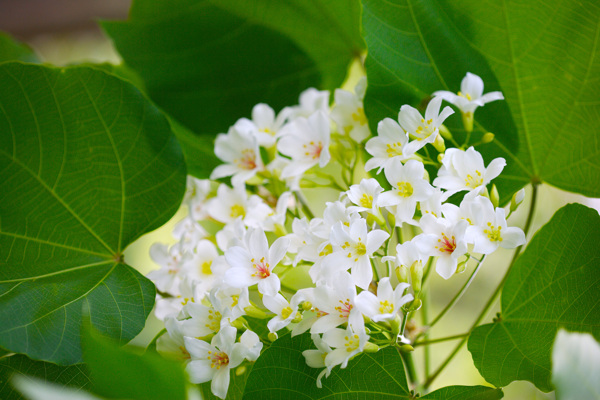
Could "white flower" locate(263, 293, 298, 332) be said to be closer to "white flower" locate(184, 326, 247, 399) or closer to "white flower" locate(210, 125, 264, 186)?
"white flower" locate(184, 326, 247, 399)

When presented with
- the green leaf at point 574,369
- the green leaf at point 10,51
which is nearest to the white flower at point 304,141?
the green leaf at point 574,369

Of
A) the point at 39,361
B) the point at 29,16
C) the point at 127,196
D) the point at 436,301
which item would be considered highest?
the point at 127,196

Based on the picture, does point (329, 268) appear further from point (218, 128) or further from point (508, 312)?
point (218, 128)

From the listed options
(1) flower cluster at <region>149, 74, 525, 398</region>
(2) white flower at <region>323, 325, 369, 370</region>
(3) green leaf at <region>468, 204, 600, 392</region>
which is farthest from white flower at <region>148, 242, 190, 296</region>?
(3) green leaf at <region>468, 204, 600, 392</region>

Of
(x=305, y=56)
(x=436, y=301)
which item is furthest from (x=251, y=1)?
(x=436, y=301)

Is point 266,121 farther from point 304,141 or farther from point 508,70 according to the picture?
point 508,70

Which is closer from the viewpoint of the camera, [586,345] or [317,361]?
[586,345]

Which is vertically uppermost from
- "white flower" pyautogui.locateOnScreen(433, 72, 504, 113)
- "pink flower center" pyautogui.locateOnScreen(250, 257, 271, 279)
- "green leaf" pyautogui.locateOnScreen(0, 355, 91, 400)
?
"white flower" pyautogui.locateOnScreen(433, 72, 504, 113)
